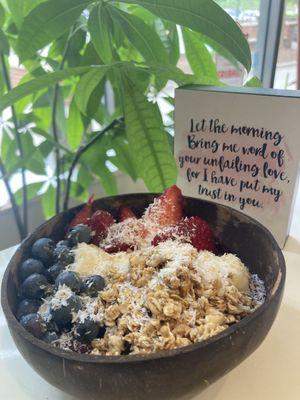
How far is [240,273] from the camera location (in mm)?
578

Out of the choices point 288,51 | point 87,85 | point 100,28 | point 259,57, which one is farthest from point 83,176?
point 288,51

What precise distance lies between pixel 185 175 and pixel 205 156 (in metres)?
0.07

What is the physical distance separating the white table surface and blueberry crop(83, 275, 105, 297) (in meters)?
0.14

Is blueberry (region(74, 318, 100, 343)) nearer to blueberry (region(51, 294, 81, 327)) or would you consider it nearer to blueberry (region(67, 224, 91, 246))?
blueberry (region(51, 294, 81, 327))

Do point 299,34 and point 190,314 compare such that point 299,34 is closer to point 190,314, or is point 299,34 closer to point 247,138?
point 247,138

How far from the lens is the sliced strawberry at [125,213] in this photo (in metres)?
0.72

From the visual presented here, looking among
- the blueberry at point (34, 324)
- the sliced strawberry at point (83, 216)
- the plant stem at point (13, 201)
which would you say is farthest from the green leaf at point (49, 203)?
Result: the blueberry at point (34, 324)

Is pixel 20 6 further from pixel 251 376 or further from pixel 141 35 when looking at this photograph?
pixel 251 376

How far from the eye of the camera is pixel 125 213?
2.36 ft

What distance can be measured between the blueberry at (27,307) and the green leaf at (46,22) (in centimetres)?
40

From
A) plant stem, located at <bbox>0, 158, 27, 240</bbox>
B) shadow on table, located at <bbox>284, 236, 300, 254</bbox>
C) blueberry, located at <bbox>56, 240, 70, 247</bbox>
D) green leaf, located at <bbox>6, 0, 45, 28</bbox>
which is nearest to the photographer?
blueberry, located at <bbox>56, 240, 70, 247</bbox>

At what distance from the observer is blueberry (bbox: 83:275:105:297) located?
0.54 metres

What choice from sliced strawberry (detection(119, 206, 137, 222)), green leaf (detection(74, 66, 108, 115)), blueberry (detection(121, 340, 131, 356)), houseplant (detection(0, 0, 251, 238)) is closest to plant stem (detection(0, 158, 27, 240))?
houseplant (detection(0, 0, 251, 238))

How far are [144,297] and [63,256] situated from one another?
0.53 ft
